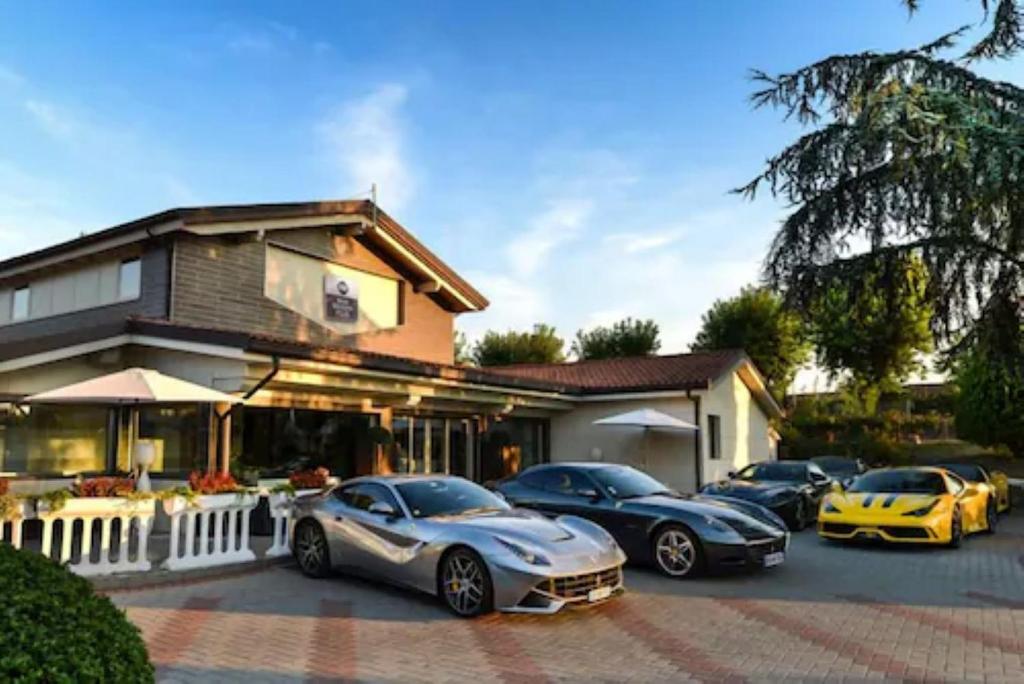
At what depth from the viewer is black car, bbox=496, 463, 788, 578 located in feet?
30.4

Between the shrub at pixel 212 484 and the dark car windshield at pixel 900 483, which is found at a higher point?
the shrub at pixel 212 484

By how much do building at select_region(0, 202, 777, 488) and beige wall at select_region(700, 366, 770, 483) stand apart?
0.08 m

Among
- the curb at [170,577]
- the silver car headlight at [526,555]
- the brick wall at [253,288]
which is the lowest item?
the curb at [170,577]

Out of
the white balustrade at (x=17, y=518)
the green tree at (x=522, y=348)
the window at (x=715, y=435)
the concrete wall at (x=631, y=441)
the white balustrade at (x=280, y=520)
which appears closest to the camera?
the white balustrade at (x=17, y=518)

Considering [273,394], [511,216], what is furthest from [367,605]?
[511,216]

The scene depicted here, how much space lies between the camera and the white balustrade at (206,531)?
9.27 m

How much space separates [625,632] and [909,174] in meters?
6.57

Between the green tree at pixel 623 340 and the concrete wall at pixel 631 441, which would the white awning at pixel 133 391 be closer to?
the concrete wall at pixel 631 441

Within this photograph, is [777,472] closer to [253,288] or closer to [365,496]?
[365,496]

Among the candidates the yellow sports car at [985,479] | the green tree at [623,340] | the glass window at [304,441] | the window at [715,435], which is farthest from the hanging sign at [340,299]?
the green tree at [623,340]

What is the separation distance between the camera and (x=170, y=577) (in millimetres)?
8984

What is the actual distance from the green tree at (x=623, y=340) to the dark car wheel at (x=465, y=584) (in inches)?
1395

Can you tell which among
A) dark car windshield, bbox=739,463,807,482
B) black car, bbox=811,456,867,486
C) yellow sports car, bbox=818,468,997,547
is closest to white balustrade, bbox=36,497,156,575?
yellow sports car, bbox=818,468,997,547

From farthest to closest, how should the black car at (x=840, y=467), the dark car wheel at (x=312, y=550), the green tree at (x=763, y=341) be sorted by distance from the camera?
the green tree at (x=763, y=341), the black car at (x=840, y=467), the dark car wheel at (x=312, y=550)
